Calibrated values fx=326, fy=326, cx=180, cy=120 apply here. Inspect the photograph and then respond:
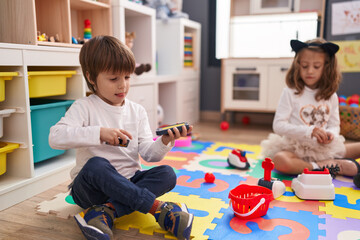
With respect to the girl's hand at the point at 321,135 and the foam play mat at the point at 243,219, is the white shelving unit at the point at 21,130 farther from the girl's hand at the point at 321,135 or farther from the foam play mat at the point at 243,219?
the girl's hand at the point at 321,135

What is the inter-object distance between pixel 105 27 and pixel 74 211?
118cm

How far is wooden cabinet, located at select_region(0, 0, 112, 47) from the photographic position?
141cm

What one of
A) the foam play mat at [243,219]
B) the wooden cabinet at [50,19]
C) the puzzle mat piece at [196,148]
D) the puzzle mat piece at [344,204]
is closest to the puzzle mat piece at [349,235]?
the foam play mat at [243,219]

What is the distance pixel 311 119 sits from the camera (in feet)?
5.62

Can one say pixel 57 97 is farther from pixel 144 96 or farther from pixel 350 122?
pixel 350 122

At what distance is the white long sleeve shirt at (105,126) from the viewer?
3.32 feet

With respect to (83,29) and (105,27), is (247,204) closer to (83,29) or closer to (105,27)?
(105,27)

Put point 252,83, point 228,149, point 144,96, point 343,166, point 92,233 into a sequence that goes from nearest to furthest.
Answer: point 92,233, point 343,166, point 228,149, point 144,96, point 252,83

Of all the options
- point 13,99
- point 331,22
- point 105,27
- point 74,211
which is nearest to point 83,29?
point 105,27

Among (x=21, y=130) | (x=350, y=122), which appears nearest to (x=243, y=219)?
(x=21, y=130)

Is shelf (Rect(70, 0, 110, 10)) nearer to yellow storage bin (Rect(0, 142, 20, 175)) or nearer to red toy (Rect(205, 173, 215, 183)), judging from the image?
yellow storage bin (Rect(0, 142, 20, 175))

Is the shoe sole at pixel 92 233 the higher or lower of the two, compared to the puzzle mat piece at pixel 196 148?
higher

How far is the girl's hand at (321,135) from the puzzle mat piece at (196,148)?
2.49ft

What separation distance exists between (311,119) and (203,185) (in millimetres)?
694
